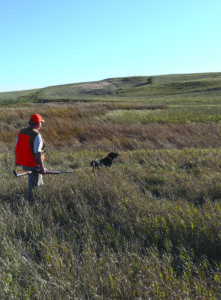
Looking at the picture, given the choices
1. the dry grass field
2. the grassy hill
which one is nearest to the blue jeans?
the dry grass field

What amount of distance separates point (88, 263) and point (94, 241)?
46cm

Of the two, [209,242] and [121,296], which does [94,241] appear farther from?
[209,242]

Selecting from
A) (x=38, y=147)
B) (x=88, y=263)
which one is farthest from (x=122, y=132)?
(x=88, y=263)

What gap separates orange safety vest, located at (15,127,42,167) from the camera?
4359 millimetres

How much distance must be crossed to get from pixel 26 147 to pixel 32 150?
12 cm

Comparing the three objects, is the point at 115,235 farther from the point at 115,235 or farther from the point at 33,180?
the point at 33,180

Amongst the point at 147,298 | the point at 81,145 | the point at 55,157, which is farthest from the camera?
the point at 81,145

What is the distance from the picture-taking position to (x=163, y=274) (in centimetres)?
230

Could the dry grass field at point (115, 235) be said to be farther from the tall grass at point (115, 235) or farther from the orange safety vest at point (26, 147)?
the orange safety vest at point (26, 147)

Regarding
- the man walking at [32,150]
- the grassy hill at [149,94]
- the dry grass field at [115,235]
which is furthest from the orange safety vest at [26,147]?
the grassy hill at [149,94]

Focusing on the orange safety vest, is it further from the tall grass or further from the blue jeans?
the tall grass

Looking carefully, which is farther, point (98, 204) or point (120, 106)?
point (120, 106)

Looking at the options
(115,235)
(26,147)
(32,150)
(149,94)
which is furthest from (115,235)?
(149,94)

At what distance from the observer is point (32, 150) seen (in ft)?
14.5
